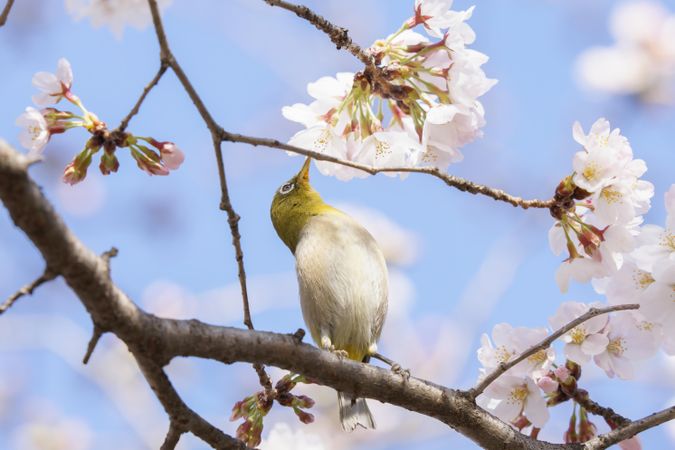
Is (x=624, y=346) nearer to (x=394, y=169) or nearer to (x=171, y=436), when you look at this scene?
(x=394, y=169)

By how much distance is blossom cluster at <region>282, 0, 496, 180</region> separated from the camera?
2646 mm

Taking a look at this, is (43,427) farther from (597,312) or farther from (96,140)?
(597,312)

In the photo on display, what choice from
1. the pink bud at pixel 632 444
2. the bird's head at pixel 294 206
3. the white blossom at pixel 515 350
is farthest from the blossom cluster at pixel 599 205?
the bird's head at pixel 294 206

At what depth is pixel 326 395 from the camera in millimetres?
6902

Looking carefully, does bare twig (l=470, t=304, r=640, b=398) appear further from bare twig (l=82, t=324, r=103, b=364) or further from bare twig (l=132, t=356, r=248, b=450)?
bare twig (l=82, t=324, r=103, b=364)

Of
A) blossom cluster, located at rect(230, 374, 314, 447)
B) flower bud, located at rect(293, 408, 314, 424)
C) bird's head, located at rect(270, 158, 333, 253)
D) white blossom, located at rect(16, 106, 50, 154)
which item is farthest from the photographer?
bird's head, located at rect(270, 158, 333, 253)

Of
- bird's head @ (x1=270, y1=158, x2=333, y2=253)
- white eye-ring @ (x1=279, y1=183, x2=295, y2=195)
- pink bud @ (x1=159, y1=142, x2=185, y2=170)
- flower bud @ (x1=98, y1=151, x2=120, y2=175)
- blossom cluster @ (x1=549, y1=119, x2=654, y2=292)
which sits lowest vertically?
flower bud @ (x1=98, y1=151, x2=120, y2=175)

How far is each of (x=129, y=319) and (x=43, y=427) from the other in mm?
6096

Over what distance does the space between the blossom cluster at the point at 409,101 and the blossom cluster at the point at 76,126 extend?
48cm

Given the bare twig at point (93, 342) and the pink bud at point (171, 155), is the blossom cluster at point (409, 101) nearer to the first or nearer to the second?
the pink bud at point (171, 155)

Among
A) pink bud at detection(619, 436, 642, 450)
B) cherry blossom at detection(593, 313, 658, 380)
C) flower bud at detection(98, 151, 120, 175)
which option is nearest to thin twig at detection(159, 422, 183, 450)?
flower bud at detection(98, 151, 120, 175)

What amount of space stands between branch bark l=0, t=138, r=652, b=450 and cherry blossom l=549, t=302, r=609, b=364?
0.27 m

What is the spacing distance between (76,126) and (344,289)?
5.04 feet

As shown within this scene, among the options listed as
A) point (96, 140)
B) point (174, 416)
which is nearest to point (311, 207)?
point (96, 140)
